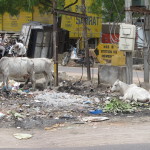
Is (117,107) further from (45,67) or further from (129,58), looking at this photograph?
(45,67)

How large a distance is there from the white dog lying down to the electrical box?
123 centimetres

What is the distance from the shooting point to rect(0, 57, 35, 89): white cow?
14.1 m

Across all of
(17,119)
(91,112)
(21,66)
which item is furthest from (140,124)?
(21,66)

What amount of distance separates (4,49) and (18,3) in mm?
5098

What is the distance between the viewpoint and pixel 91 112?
10.3 m

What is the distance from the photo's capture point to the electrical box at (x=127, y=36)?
1298 centimetres

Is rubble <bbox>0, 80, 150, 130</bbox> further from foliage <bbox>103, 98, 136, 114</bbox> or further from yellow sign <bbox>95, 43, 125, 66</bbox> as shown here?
yellow sign <bbox>95, 43, 125, 66</bbox>

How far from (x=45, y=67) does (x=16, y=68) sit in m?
1.36

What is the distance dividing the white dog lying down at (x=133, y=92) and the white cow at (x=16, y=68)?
3.35 m

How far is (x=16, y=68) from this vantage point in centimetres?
1429

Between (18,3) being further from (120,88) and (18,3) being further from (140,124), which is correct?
(140,124)

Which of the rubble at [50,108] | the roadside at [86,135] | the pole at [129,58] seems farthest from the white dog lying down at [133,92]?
the roadside at [86,135]

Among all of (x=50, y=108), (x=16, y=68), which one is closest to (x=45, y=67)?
(x=16, y=68)

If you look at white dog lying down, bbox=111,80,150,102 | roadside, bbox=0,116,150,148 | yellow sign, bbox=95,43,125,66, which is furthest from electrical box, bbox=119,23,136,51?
yellow sign, bbox=95,43,125,66
